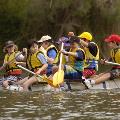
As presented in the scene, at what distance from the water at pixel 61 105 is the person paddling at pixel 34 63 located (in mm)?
769

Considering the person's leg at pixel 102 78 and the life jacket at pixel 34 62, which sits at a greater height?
the life jacket at pixel 34 62

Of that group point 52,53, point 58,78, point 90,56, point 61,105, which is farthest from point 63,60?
point 61,105

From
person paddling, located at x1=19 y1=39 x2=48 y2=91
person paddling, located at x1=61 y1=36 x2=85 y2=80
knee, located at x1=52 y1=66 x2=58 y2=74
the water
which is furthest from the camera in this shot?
knee, located at x1=52 y1=66 x2=58 y2=74

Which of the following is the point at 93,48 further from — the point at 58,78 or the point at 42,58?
the point at 58,78

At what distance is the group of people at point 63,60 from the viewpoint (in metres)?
17.0

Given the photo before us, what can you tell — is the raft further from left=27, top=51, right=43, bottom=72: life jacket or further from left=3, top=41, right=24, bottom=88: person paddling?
left=3, top=41, right=24, bottom=88: person paddling

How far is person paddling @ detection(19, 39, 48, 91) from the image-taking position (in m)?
16.9

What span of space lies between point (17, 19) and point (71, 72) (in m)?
16.1

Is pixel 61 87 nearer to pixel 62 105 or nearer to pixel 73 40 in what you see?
pixel 73 40

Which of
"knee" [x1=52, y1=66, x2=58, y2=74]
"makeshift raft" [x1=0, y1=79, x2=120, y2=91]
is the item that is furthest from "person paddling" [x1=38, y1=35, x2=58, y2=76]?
"makeshift raft" [x1=0, y1=79, x2=120, y2=91]

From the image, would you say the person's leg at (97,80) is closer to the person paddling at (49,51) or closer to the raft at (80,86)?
the raft at (80,86)

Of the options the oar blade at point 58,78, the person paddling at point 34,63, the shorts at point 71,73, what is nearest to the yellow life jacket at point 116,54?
the shorts at point 71,73

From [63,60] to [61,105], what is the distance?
15.7 ft

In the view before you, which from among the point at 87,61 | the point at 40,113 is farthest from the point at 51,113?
the point at 87,61
